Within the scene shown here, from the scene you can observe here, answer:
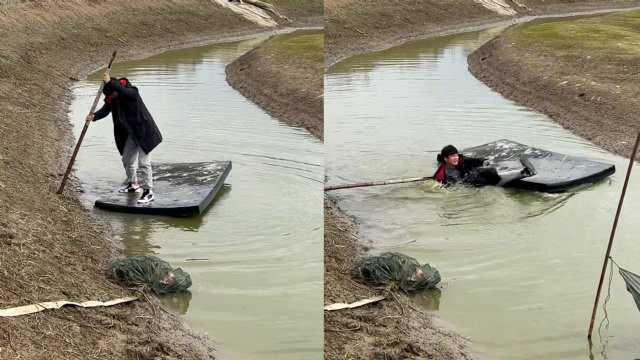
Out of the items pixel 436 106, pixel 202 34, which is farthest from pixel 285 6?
pixel 436 106

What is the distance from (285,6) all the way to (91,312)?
70.6ft

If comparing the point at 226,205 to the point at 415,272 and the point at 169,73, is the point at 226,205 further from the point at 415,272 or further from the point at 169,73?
the point at 169,73

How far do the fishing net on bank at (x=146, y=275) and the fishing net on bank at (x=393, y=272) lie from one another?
1402 millimetres

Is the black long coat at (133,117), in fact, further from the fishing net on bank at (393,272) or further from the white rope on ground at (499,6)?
the white rope on ground at (499,6)

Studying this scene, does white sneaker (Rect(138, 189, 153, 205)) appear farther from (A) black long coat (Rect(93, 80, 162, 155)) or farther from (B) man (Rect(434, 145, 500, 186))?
(B) man (Rect(434, 145, 500, 186))

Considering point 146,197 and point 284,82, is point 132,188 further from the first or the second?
point 284,82

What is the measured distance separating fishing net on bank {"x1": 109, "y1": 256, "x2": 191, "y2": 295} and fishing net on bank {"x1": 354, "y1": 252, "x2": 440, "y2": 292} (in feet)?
4.60

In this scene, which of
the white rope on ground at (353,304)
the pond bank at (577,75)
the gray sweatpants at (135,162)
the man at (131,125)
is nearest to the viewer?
the white rope on ground at (353,304)

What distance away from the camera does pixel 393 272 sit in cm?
628

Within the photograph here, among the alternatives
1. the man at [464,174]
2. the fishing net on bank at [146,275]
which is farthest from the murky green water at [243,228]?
the man at [464,174]

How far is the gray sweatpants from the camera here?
26.9 ft

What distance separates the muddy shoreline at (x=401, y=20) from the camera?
2420 centimetres

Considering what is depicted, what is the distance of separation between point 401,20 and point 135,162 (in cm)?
2183

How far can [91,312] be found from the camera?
542 cm
